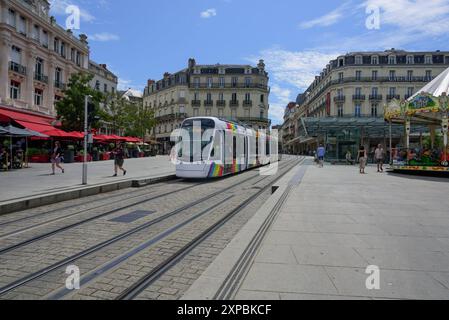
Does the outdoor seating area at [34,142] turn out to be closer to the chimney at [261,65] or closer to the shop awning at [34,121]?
the shop awning at [34,121]

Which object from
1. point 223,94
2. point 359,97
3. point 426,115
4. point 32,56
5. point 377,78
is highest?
point 377,78

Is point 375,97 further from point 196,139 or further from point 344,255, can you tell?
point 344,255

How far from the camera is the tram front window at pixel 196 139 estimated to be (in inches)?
521

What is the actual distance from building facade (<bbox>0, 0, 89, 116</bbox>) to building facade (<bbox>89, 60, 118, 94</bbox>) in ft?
27.9

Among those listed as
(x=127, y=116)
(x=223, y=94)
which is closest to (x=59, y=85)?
(x=127, y=116)

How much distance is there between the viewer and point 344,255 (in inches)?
164

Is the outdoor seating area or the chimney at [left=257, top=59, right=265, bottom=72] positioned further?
the chimney at [left=257, top=59, right=265, bottom=72]

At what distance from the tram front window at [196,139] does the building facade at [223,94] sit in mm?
50132

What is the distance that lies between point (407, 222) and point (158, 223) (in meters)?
4.63

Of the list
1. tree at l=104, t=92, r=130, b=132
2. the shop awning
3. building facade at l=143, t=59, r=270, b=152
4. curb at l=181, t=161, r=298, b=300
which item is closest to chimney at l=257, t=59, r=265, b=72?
building facade at l=143, t=59, r=270, b=152

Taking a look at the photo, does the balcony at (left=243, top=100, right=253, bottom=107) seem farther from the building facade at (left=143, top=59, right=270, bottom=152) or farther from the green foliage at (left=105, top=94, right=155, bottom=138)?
the green foliage at (left=105, top=94, right=155, bottom=138)

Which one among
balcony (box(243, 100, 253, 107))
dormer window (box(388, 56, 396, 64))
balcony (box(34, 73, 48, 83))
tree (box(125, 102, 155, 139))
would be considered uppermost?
dormer window (box(388, 56, 396, 64))

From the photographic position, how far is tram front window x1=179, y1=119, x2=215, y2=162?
521 inches

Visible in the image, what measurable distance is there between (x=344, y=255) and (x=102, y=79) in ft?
162
